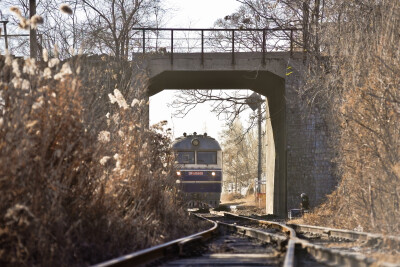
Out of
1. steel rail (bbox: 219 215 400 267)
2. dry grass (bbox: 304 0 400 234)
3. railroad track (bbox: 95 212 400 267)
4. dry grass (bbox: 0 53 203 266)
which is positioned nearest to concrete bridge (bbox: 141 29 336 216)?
dry grass (bbox: 304 0 400 234)

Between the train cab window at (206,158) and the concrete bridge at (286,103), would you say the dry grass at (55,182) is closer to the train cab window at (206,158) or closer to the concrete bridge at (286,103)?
the concrete bridge at (286,103)

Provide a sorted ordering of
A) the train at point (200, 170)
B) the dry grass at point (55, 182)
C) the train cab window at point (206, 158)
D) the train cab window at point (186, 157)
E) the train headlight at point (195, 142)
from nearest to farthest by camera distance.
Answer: the dry grass at point (55, 182)
the train at point (200, 170)
the train cab window at point (186, 157)
the train cab window at point (206, 158)
the train headlight at point (195, 142)

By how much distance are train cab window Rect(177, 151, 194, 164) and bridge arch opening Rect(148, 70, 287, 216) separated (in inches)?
111

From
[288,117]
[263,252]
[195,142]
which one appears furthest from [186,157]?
[263,252]

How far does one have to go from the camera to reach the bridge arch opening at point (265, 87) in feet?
89.9

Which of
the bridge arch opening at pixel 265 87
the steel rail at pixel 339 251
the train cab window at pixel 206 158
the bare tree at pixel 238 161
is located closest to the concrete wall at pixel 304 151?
the bridge arch opening at pixel 265 87

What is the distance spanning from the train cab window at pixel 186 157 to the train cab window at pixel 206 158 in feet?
0.94

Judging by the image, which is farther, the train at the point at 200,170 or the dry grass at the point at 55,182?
the train at the point at 200,170

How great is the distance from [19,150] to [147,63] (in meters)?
18.7

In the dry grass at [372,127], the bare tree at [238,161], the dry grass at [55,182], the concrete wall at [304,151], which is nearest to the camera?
the dry grass at [55,182]

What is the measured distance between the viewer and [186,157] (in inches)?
1161

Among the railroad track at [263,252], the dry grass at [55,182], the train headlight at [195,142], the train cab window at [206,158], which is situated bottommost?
the railroad track at [263,252]

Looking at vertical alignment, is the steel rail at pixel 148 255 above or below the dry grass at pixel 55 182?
below

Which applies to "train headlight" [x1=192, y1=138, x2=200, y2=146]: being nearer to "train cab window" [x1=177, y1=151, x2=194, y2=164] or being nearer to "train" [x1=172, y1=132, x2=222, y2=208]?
"train" [x1=172, y1=132, x2=222, y2=208]
